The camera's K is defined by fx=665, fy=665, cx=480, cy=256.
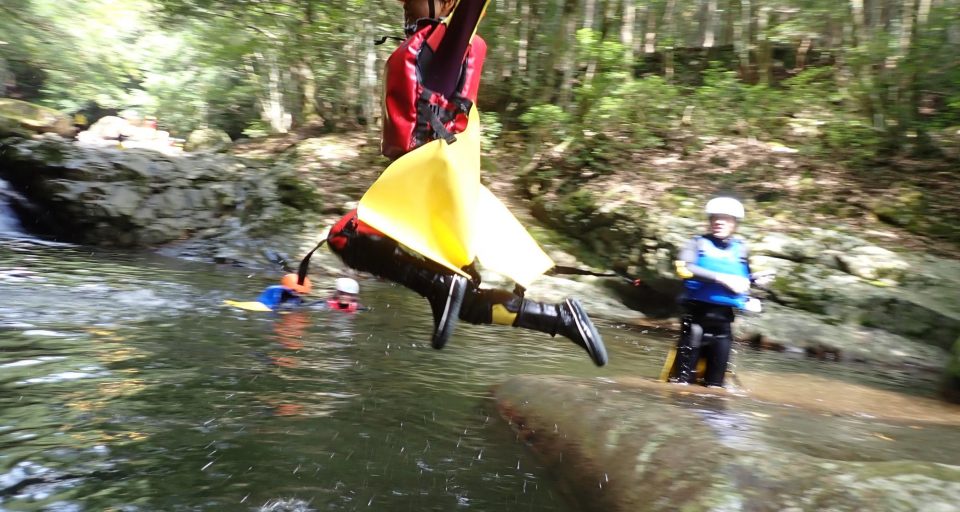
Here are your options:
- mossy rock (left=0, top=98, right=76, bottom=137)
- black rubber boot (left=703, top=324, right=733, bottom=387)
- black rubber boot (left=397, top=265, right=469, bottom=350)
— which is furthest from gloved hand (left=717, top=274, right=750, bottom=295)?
mossy rock (left=0, top=98, right=76, bottom=137)

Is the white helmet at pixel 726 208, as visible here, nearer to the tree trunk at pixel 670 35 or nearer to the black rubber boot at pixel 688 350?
the black rubber boot at pixel 688 350

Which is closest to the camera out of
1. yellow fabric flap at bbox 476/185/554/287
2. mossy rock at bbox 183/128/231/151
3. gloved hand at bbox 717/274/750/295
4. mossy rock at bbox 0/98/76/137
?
yellow fabric flap at bbox 476/185/554/287

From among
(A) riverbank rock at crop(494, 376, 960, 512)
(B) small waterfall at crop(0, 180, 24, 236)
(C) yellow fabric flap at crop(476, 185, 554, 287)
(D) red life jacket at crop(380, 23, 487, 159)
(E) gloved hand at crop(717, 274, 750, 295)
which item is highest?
(D) red life jacket at crop(380, 23, 487, 159)

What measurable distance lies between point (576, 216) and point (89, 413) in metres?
9.32

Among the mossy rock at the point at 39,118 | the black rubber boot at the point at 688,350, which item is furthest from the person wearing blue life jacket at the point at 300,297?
the mossy rock at the point at 39,118

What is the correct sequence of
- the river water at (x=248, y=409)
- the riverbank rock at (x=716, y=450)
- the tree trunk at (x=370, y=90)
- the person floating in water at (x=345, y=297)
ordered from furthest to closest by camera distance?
the tree trunk at (x=370, y=90)
the person floating in water at (x=345, y=297)
the river water at (x=248, y=409)
the riverbank rock at (x=716, y=450)

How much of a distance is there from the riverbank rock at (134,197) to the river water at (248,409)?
20.1 ft

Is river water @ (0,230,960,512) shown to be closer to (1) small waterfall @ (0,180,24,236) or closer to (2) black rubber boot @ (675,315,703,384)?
(2) black rubber boot @ (675,315,703,384)

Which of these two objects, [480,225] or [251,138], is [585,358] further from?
[251,138]

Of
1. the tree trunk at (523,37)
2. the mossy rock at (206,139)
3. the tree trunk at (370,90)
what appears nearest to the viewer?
the tree trunk at (523,37)

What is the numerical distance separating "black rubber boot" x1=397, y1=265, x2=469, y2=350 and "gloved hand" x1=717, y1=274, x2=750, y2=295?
8.24ft

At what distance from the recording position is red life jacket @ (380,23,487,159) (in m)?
2.58

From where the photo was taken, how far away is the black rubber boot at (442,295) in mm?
2689

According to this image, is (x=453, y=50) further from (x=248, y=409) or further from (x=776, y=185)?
(x=776, y=185)
